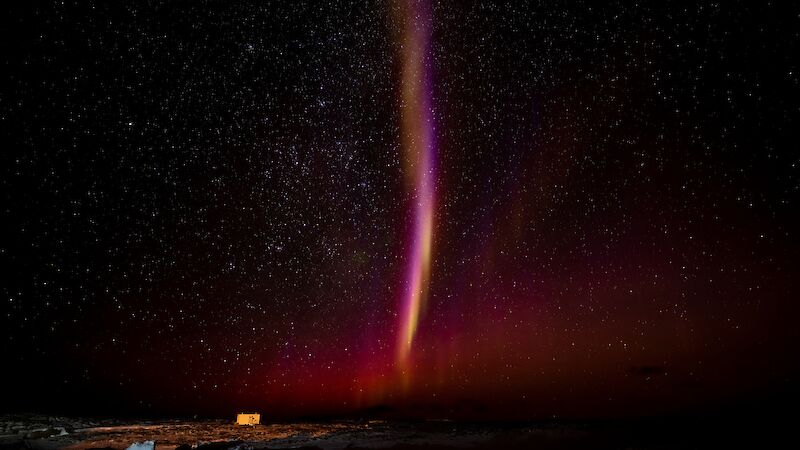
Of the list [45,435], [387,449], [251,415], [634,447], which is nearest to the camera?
[634,447]

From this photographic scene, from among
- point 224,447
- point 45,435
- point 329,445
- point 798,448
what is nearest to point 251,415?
point 45,435

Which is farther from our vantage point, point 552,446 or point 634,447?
point 552,446

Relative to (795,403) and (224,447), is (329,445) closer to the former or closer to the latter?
(224,447)

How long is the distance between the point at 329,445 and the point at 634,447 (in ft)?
40.8

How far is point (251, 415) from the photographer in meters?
37.3

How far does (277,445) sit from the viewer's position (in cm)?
2041

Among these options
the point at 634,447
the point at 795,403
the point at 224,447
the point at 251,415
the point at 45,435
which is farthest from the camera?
the point at 795,403

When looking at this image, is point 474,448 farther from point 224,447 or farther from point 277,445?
point 224,447

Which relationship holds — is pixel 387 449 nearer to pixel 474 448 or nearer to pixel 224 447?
pixel 474 448

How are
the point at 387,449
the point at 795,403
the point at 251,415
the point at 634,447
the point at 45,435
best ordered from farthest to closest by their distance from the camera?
the point at 795,403
the point at 251,415
the point at 45,435
the point at 387,449
the point at 634,447

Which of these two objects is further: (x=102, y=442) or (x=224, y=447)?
(x=102, y=442)

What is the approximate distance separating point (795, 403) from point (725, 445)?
62.6 meters

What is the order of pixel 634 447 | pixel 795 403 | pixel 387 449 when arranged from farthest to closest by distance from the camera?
pixel 795 403 < pixel 387 449 < pixel 634 447

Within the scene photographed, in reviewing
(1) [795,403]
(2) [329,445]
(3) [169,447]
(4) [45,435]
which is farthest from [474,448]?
(1) [795,403]
